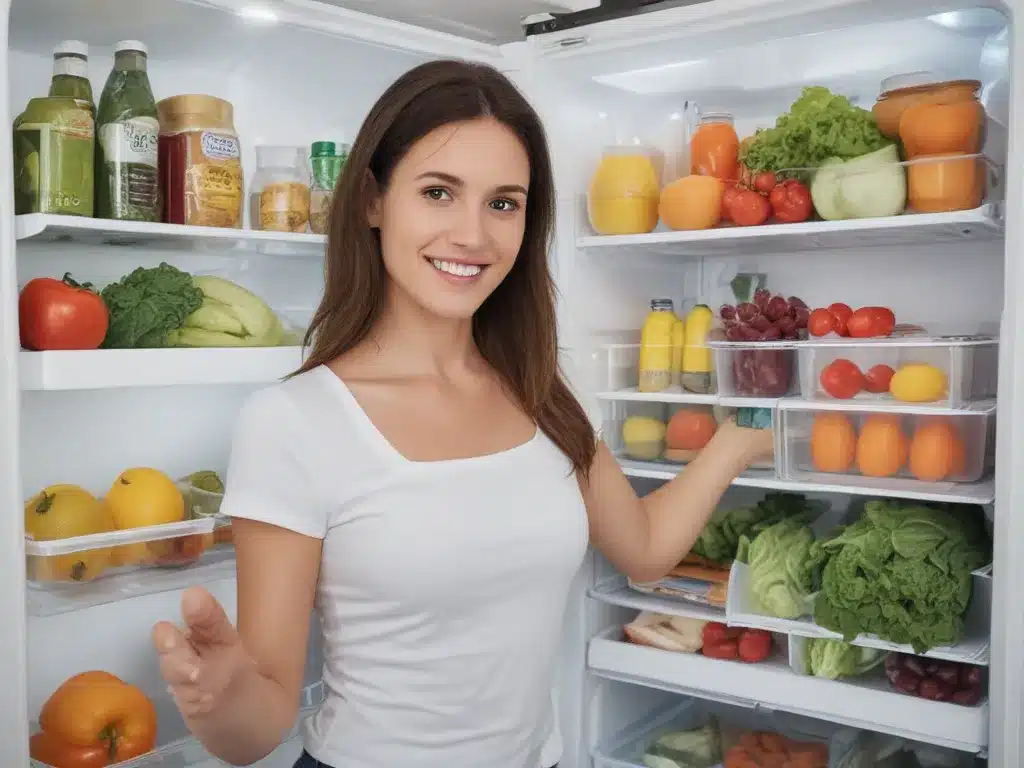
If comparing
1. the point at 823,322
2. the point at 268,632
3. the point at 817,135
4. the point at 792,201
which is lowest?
the point at 268,632

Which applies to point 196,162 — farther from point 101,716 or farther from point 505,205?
point 101,716

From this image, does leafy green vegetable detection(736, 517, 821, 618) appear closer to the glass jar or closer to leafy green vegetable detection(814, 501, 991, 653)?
leafy green vegetable detection(814, 501, 991, 653)

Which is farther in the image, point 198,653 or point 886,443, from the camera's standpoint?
point 886,443

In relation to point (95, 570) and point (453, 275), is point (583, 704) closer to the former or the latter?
point (95, 570)

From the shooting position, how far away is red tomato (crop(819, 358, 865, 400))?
1.79 metres

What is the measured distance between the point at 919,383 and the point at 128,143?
133 centimetres

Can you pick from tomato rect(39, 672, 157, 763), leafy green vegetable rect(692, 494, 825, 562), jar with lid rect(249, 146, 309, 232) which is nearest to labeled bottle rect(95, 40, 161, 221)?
jar with lid rect(249, 146, 309, 232)

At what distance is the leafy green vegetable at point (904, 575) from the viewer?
1.68m

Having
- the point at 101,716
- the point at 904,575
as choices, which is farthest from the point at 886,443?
the point at 101,716

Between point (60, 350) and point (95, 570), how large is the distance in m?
0.36

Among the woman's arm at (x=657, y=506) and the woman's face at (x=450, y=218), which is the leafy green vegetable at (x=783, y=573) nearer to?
the woman's arm at (x=657, y=506)

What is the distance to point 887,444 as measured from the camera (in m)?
1.76

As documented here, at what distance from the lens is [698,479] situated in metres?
1.55

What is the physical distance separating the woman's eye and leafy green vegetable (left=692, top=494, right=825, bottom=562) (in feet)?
3.20
